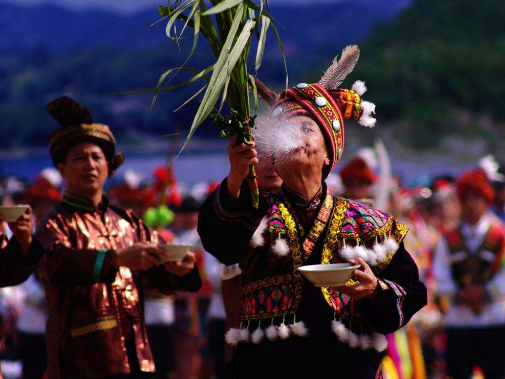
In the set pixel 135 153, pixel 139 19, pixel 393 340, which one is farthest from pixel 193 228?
pixel 139 19

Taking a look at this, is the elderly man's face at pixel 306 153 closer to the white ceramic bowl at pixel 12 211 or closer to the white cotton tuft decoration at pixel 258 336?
the white cotton tuft decoration at pixel 258 336

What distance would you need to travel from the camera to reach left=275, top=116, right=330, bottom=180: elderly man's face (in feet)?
15.4

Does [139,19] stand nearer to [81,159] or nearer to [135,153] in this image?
[135,153]

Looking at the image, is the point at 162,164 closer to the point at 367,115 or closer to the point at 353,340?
the point at 367,115

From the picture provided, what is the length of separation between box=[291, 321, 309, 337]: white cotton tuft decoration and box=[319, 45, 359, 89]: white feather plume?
112 centimetres

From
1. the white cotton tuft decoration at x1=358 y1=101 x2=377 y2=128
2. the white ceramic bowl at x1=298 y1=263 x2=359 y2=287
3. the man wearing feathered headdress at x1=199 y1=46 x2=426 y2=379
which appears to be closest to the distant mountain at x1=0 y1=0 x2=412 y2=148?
the white cotton tuft decoration at x1=358 y1=101 x2=377 y2=128

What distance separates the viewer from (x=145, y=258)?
589cm

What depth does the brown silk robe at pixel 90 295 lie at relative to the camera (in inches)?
239

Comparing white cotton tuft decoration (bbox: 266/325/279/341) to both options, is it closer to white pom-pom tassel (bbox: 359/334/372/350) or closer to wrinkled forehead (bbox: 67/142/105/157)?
white pom-pom tassel (bbox: 359/334/372/350)

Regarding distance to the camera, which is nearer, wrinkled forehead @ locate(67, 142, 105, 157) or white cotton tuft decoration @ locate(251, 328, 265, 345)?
white cotton tuft decoration @ locate(251, 328, 265, 345)

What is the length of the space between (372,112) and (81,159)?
2.06 meters

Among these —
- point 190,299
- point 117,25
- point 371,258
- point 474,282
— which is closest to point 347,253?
point 371,258

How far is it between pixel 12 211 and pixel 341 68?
6.02ft

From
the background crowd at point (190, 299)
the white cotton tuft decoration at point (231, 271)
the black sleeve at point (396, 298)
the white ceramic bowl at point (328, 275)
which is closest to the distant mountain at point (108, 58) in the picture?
the background crowd at point (190, 299)
